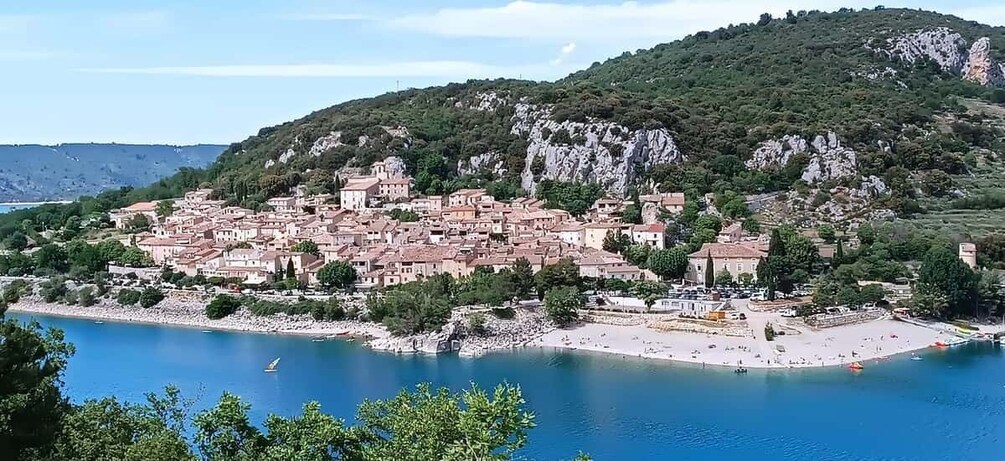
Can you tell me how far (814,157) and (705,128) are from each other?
4.31 meters

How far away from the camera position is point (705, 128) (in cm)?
3556

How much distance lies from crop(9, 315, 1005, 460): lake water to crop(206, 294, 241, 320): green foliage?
6.61ft

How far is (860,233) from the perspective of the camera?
2641 centimetres

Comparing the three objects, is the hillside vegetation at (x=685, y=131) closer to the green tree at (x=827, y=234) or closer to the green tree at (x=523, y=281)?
the green tree at (x=827, y=234)

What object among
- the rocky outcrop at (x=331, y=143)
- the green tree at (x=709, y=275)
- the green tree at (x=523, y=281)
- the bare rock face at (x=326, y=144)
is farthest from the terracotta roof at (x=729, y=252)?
the bare rock face at (x=326, y=144)

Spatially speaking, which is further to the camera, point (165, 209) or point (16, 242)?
point (165, 209)

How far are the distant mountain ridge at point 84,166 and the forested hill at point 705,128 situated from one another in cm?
8170

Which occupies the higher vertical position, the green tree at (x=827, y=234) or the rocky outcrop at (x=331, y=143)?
the rocky outcrop at (x=331, y=143)

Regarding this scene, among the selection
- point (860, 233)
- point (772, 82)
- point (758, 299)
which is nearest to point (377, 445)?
point (758, 299)

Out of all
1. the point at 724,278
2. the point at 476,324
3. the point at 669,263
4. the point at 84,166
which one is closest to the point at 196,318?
the point at 476,324

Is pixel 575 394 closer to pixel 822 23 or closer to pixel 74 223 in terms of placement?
pixel 74 223

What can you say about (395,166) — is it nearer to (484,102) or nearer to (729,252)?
(484,102)

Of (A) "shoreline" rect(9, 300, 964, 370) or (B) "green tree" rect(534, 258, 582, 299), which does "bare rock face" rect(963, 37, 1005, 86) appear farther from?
(B) "green tree" rect(534, 258, 582, 299)

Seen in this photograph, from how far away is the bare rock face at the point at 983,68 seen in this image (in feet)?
163
